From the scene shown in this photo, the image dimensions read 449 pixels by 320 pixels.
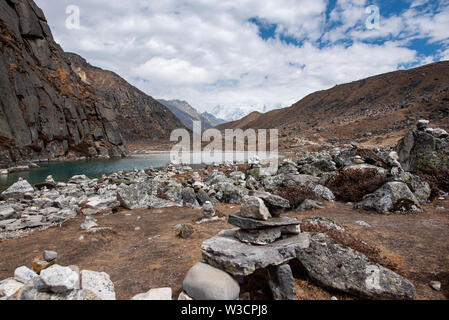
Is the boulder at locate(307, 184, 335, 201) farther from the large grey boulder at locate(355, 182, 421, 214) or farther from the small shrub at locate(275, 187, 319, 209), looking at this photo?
the large grey boulder at locate(355, 182, 421, 214)

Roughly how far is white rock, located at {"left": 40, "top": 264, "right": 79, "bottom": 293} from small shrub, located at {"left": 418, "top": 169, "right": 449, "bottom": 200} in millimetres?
13990

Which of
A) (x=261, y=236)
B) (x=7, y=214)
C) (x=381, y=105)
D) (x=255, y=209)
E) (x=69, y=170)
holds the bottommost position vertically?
(x=69, y=170)

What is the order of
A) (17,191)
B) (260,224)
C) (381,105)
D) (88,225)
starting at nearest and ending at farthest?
(260,224), (88,225), (17,191), (381,105)

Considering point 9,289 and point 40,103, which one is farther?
point 40,103

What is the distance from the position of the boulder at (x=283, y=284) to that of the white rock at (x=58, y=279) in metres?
3.41

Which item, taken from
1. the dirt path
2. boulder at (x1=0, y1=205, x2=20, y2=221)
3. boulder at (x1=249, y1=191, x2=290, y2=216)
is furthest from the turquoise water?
boulder at (x1=249, y1=191, x2=290, y2=216)

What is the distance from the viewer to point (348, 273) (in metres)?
4.61

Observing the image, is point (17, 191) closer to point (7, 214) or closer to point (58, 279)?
point (7, 214)

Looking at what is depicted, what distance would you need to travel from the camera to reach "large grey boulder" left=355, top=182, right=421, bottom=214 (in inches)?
377

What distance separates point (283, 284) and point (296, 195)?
8473mm

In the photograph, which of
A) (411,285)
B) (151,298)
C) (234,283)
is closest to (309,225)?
(411,285)

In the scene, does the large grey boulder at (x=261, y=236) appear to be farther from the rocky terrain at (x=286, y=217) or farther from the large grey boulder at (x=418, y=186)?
the large grey boulder at (x=418, y=186)

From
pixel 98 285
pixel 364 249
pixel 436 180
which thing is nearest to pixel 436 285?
pixel 364 249
